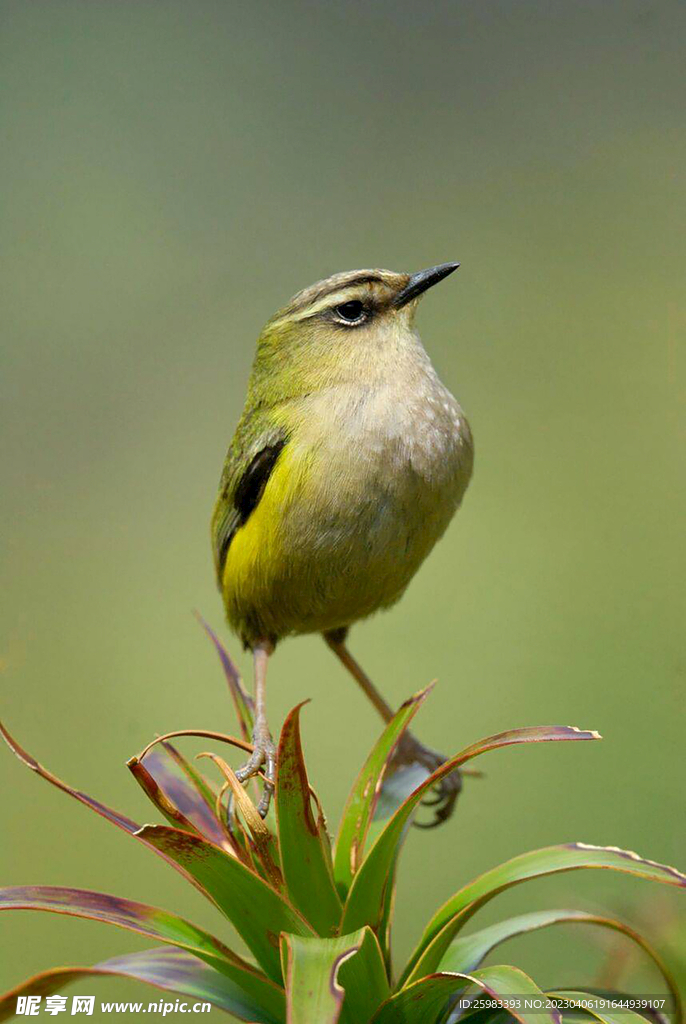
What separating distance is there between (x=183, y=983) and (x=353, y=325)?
3.41 feet

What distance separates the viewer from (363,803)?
1.39m

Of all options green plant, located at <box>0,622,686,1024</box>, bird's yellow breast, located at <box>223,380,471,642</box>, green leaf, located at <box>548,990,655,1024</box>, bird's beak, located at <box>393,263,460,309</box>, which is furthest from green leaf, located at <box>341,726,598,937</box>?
bird's beak, located at <box>393,263,460,309</box>

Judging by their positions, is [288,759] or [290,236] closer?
[288,759]

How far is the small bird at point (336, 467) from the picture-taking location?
157cm

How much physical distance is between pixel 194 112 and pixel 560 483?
195cm

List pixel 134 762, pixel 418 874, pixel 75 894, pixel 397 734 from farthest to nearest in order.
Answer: pixel 418 874
pixel 397 734
pixel 75 894
pixel 134 762

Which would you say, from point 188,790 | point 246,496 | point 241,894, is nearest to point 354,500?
point 246,496

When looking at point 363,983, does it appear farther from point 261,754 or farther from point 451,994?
point 261,754

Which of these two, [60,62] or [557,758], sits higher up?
[60,62]

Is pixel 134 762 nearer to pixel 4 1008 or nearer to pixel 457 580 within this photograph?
pixel 4 1008

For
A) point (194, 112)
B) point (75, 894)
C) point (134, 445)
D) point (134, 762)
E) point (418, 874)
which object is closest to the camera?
point (134, 762)

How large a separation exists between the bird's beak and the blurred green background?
1644mm

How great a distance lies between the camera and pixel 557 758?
3039mm

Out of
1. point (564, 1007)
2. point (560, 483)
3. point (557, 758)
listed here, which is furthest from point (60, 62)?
point (564, 1007)
